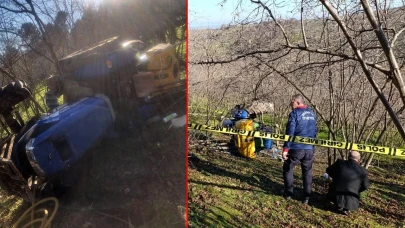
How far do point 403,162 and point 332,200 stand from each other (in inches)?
181

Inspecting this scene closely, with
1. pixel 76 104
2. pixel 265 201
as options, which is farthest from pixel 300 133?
pixel 76 104

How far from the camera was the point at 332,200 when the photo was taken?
11.4 feet

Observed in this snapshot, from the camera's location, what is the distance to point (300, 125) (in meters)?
3.38

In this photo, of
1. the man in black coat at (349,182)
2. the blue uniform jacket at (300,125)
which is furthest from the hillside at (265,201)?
the blue uniform jacket at (300,125)

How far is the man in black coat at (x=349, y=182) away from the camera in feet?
10.7

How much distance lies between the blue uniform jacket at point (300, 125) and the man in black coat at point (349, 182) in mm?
377

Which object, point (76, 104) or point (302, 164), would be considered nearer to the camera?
point (76, 104)

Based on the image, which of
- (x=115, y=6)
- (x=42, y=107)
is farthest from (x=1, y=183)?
(x=115, y=6)

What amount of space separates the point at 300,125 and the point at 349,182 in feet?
2.33

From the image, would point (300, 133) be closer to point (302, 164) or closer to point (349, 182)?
point (302, 164)

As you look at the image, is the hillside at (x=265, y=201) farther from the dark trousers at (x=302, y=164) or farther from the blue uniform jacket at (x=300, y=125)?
the blue uniform jacket at (x=300, y=125)

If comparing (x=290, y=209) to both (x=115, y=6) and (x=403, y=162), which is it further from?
(x=403, y=162)

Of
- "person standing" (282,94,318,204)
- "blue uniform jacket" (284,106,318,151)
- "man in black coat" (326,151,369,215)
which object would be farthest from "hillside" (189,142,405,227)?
"blue uniform jacket" (284,106,318,151)

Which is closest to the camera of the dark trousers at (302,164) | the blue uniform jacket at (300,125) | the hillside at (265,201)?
the hillside at (265,201)
